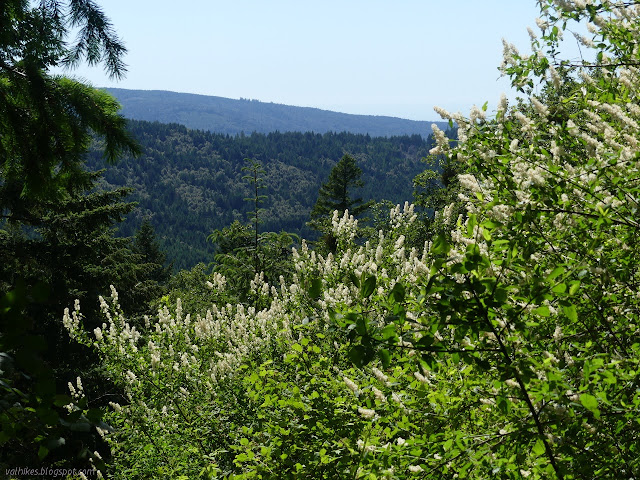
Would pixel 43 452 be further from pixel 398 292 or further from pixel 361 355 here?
pixel 398 292

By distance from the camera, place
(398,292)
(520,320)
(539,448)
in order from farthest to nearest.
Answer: (520,320), (539,448), (398,292)

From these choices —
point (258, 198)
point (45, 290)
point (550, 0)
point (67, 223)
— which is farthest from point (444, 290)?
point (67, 223)

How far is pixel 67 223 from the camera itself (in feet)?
53.5

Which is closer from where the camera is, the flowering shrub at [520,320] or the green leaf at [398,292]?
the green leaf at [398,292]

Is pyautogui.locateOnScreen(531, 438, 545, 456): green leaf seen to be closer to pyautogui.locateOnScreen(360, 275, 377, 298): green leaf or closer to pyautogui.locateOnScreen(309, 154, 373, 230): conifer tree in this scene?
pyautogui.locateOnScreen(360, 275, 377, 298): green leaf

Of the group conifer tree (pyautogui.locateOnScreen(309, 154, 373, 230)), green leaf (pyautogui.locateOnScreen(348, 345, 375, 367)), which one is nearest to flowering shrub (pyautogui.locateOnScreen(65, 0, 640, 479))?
green leaf (pyautogui.locateOnScreen(348, 345, 375, 367))

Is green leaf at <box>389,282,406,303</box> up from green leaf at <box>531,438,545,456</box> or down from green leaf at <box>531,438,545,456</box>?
up

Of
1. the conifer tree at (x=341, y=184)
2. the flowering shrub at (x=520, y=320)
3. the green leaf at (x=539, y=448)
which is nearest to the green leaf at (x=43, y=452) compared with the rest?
the flowering shrub at (x=520, y=320)

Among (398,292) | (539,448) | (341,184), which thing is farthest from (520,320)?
(341,184)

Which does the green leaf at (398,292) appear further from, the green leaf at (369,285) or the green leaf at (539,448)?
the green leaf at (539,448)

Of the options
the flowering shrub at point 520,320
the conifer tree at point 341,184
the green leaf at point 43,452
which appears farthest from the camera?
the conifer tree at point 341,184

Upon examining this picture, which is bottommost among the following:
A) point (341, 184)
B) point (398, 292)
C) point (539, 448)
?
point (341, 184)

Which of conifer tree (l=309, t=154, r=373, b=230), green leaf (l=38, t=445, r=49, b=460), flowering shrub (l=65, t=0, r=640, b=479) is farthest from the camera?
conifer tree (l=309, t=154, r=373, b=230)

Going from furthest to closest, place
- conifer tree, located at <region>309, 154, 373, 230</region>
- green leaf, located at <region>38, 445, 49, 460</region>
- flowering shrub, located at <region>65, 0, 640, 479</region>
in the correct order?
conifer tree, located at <region>309, 154, 373, 230</region>, flowering shrub, located at <region>65, 0, 640, 479</region>, green leaf, located at <region>38, 445, 49, 460</region>
